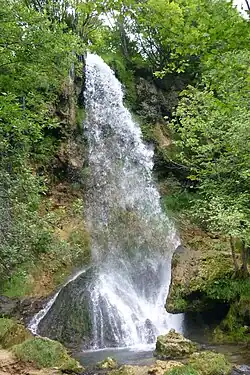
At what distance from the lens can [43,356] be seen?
8977 mm

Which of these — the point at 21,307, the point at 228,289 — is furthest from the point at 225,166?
the point at 21,307

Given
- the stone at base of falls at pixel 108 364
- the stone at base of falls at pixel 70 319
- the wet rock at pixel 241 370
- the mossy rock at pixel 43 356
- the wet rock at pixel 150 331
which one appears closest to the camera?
the wet rock at pixel 241 370

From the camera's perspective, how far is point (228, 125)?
12.9 meters

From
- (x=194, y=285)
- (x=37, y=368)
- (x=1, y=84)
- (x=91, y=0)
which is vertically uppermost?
(x=1, y=84)

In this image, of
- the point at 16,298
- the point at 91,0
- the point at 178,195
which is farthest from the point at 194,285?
the point at 91,0

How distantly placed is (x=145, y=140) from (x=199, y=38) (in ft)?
50.5

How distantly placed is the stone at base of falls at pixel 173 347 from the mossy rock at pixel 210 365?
1.24m

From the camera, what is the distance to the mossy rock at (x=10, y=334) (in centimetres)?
1000

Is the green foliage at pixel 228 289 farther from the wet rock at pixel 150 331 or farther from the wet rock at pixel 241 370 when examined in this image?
the wet rock at pixel 241 370

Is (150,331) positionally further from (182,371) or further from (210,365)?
(182,371)

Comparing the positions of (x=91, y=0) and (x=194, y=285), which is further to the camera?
(x=194, y=285)

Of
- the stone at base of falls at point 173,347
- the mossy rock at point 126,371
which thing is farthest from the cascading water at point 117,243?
the mossy rock at point 126,371

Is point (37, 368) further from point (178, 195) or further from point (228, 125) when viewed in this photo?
point (178, 195)

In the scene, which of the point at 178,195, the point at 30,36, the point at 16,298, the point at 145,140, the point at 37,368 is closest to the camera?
the point at 37,368
